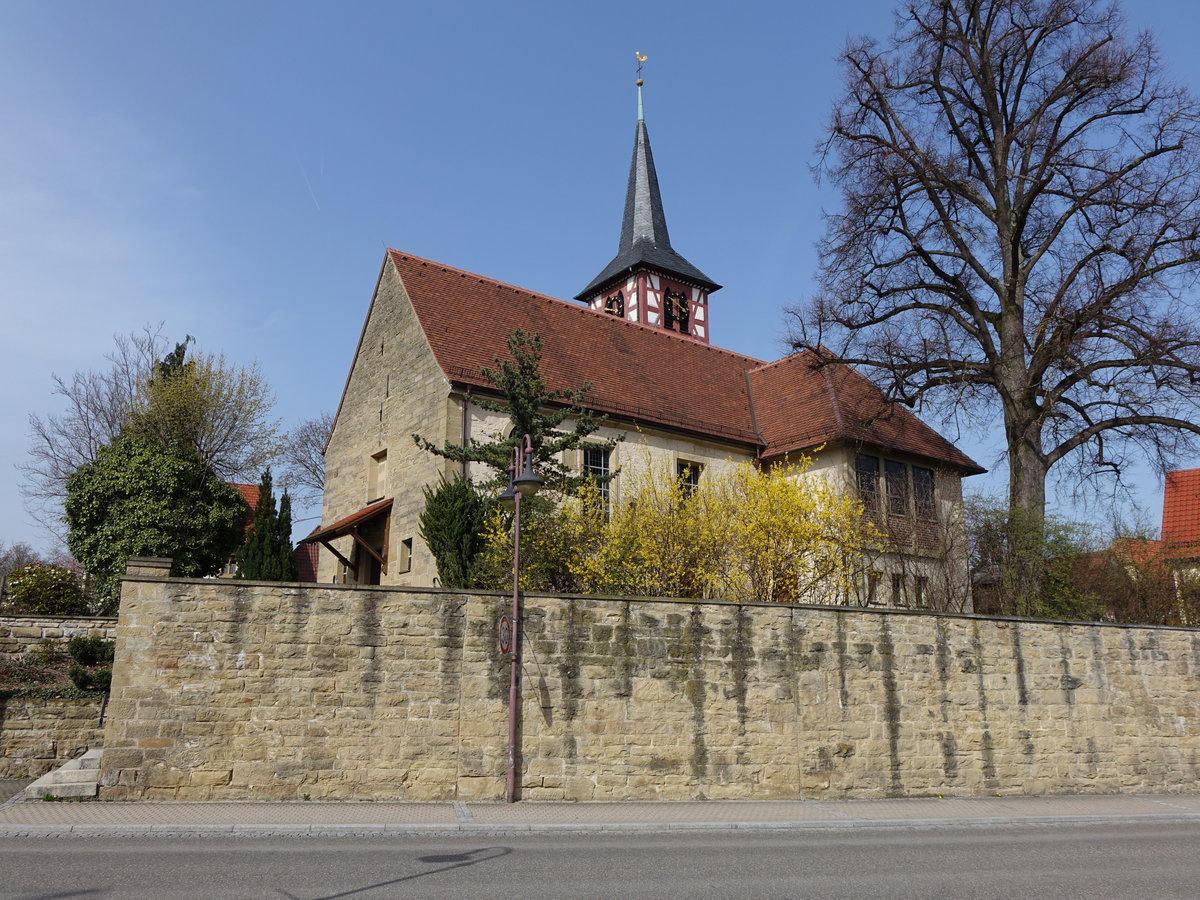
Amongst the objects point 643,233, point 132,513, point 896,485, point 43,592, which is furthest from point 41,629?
point 643,233

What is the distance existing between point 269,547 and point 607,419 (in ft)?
29.3

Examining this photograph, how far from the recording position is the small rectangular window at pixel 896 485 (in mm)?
25031

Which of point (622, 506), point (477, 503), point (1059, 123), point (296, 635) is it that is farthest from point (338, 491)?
point (1059, 123)

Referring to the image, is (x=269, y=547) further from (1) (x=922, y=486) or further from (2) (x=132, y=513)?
(1) (x=922, y=486)

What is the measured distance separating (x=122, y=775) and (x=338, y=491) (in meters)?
14.8

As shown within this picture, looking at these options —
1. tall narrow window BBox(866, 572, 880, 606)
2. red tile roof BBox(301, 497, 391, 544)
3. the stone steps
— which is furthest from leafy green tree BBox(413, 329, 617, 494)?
the stone steps

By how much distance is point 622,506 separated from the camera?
53.8 ft

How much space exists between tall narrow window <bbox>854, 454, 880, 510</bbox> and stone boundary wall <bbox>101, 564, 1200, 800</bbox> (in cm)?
882

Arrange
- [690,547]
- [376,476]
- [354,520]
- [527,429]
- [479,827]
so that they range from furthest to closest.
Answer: [376,476] < [354,520] < [527,429] < [690,547] < [479,827]

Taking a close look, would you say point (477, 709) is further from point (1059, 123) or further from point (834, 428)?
point (1059, 123)

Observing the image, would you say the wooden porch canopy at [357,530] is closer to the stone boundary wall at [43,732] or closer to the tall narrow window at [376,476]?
the tall narrow window at [376,476]

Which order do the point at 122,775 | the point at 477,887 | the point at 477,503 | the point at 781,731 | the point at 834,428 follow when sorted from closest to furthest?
the point at 477,887
the point at 122,775
the point at 781,731
the point at 477,503
the point at 834,428

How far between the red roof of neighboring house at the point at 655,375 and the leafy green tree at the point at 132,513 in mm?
7825

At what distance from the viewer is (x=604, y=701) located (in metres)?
12.8
